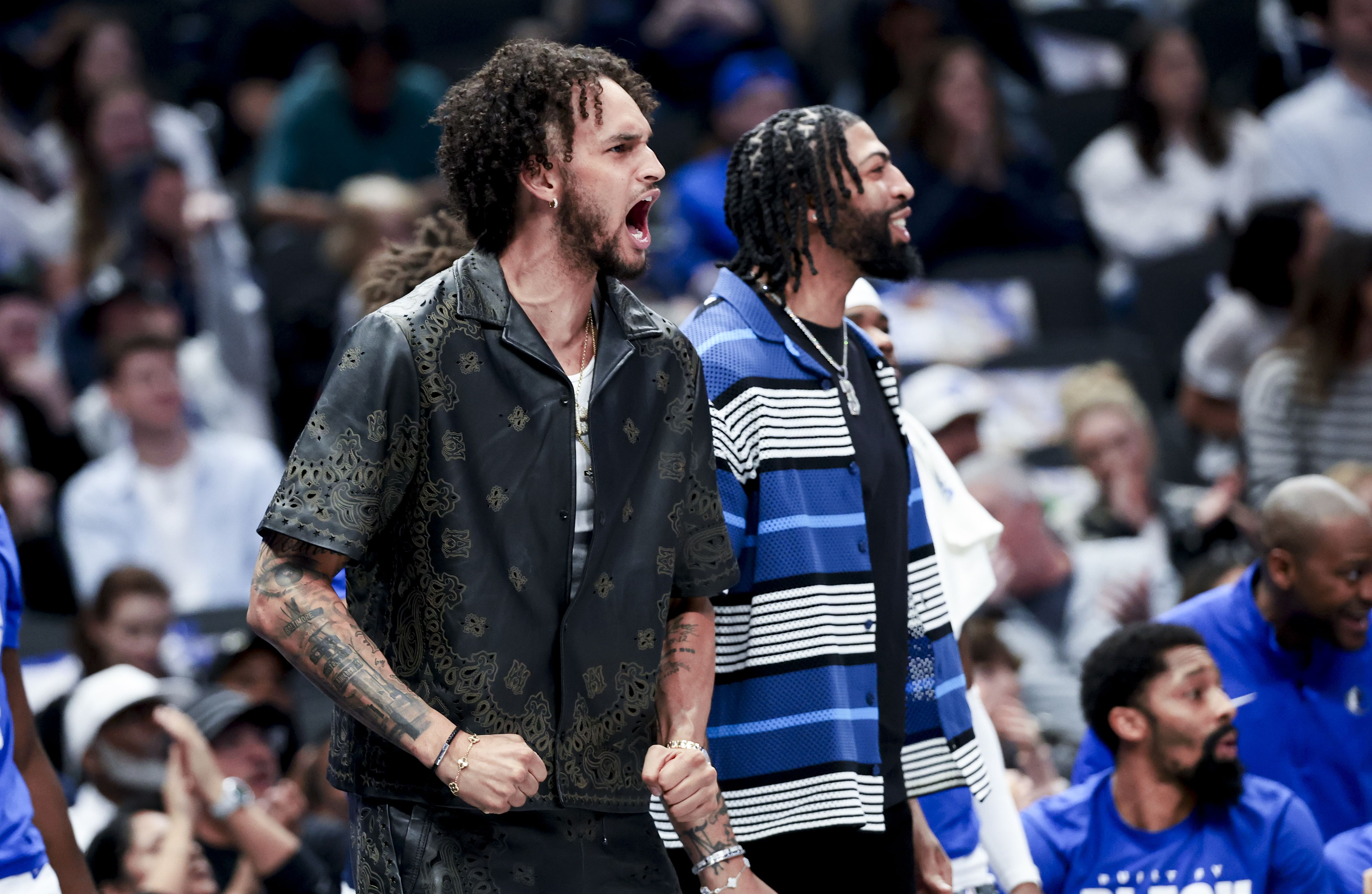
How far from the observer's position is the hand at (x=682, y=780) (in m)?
2.40

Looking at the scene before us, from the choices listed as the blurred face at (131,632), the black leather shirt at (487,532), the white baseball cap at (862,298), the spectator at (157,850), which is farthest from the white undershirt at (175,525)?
the black leather shirt at (487,532)

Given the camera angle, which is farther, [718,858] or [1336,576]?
[1336,576]

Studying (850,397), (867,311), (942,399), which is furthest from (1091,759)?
(850,397)

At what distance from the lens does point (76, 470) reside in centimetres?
729

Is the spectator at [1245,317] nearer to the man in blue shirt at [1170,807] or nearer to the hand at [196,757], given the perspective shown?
the man in blue shirt at [1170,807]

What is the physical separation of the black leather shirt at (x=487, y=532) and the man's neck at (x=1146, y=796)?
2077 millimetres

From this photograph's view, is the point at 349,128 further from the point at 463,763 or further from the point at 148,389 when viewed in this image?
the point at 463,763

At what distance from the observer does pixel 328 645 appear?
221 centimetres

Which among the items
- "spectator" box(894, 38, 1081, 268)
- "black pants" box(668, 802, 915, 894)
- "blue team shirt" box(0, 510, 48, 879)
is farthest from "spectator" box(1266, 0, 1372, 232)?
"blue team shirt" box(0, 510, 48, 879)

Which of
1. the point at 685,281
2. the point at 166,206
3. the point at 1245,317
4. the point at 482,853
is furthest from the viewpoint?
the point at 685,281

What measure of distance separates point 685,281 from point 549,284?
5609 millimetres

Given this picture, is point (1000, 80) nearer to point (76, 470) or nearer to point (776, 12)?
point (776, 12)

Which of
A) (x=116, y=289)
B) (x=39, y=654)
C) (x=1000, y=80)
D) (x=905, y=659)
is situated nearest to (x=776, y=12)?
(x=1000, y=80)

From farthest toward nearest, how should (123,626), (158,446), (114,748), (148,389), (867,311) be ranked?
1. (158,446)
2. (148,389)
3. (123,626)
4. (114,748)
5. (867,311)
